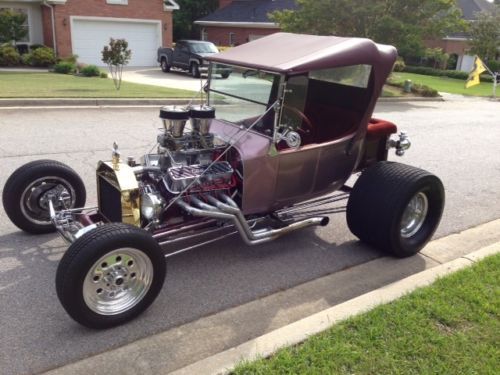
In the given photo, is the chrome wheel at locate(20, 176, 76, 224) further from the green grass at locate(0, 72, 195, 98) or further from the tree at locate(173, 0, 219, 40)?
the tree at locate(173, 0, 219, 40)

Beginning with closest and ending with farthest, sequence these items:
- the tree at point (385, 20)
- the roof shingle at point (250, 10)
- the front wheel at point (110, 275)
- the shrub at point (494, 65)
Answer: the front wheel at point (110, 275)
the tree at point (385, 20)
the roof shingle at point (250, 10)
the shrub at point (494, 65)

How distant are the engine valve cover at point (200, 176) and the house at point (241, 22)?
98.9ft

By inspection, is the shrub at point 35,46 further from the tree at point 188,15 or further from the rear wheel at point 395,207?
the rear wheel at point 395,207

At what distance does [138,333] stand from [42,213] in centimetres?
188

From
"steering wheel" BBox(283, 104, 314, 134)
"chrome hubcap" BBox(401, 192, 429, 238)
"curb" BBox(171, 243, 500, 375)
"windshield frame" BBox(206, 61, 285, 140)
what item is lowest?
"curb" BBox(171, 243, 500, 375)

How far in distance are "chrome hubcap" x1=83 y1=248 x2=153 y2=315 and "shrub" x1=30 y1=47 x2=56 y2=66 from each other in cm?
2133

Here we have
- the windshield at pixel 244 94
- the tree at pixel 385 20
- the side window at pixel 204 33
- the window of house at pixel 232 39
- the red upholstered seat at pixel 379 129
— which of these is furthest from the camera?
the side window at pixel 204 33

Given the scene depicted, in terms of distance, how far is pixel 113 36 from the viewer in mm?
25891

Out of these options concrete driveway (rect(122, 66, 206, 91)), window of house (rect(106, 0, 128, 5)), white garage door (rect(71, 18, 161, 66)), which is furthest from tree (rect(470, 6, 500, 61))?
window of house (rect(106, 0, 128, 5))

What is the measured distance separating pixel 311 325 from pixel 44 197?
2.73m

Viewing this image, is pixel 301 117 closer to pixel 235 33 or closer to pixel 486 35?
pixel 235 33

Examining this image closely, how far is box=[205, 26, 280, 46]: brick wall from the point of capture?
33.9 meters

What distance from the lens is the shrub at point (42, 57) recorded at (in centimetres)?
2191

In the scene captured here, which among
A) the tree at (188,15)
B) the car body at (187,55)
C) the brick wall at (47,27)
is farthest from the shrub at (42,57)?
the tree at (188,15)
